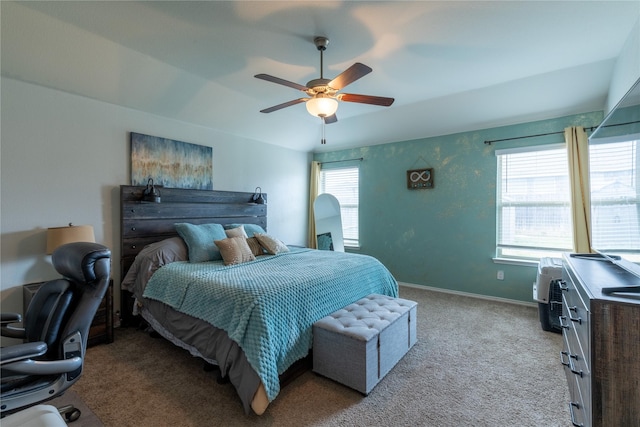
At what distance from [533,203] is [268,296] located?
3.66 metres

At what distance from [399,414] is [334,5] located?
2.75 metres

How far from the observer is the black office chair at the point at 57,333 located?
4.30 ft

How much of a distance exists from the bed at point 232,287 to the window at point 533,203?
1.99 meters

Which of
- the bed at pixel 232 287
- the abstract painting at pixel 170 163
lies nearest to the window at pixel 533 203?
the bed at pixel 232 287

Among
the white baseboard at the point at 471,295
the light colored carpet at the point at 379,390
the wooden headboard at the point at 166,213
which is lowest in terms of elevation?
the light colored carpet at the point at 379,390

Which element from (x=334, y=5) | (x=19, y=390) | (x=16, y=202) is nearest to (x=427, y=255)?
(x=334, y=5)

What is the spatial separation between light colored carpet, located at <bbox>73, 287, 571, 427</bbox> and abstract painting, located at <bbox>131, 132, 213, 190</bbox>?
178 cm

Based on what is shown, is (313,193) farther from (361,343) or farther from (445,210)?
(361,343)

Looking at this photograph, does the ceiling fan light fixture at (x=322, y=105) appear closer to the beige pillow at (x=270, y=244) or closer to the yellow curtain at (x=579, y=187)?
the beige pillow at (x=270, y=244)

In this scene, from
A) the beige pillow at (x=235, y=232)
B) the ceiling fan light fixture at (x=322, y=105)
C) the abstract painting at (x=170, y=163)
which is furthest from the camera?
the beige pillow at (x=235, y=232)

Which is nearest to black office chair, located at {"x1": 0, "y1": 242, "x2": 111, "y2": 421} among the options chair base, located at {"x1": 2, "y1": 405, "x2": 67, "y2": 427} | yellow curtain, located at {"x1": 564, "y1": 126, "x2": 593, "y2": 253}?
chair base, located at {"x1": 2, "y1": 405, "x2": 67, "y2": 427}

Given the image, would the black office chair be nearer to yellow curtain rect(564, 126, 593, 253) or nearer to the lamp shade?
the lamp shade

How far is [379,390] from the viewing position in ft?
6.63

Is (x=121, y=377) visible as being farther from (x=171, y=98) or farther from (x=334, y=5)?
(x=334, y=5)
